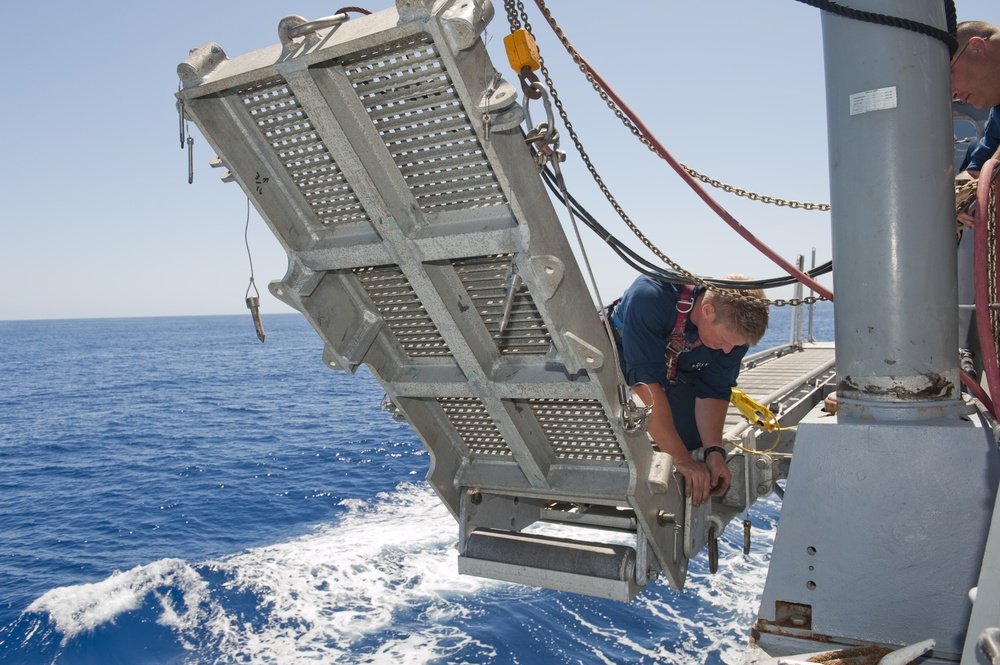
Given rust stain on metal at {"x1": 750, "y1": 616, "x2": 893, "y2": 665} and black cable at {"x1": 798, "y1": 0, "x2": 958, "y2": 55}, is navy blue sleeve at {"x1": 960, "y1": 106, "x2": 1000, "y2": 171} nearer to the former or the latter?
black cable at {"x1": 798, "y1": 0, "x2": 958, "y2": 55}

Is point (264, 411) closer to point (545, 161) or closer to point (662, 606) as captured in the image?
point (662, 606)

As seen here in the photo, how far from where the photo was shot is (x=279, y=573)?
39.7 ft

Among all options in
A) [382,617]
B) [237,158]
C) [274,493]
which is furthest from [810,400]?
[274,493]

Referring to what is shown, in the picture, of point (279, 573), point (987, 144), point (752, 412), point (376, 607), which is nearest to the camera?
point (987, 144)

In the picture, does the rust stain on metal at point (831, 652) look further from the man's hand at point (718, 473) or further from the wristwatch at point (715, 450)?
the wristwatch at point (715, 450)

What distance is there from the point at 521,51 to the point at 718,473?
314 centimetres

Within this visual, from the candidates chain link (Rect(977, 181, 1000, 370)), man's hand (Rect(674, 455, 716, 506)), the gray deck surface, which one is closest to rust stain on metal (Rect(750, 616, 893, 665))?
chain link (Rect(977, 181, 1000, 370))

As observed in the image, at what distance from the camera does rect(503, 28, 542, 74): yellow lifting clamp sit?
3018mm

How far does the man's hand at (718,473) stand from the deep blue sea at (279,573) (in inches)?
199

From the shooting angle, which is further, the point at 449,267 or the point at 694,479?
the point at 694,479

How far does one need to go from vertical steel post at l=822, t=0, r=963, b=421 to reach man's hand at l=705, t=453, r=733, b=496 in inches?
89.0

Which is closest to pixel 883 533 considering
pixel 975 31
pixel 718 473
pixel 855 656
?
pixel 855 656

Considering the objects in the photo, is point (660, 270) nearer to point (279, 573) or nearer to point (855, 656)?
point (855, 656)

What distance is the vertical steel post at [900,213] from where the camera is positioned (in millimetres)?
2650
